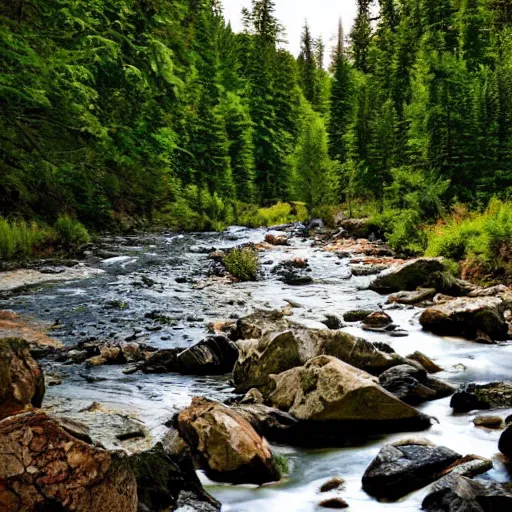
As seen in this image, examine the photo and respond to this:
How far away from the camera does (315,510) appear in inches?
150

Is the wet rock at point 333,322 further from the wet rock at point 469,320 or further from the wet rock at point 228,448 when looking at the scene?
the wet rock at point 228,448

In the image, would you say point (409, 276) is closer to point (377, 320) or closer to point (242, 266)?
point (377, 320)

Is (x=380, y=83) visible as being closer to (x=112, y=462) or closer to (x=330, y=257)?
(x=330, y=257)

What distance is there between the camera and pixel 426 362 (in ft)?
22.9

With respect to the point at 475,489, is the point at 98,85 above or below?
above

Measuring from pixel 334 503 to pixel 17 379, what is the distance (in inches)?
99.4

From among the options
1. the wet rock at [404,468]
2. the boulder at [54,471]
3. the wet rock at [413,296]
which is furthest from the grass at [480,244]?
the boulder at [54,471]

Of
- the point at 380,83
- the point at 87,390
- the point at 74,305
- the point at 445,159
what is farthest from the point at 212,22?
the point at 87,390

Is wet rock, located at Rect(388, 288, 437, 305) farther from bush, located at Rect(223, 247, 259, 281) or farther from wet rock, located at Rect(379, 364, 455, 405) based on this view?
wet rock, located at Rect(379, 364, 455, 405)

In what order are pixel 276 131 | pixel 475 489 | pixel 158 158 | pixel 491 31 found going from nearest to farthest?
pixel 475 489 → pixel 158 158 → pixel 491 31 → pixel 276 131

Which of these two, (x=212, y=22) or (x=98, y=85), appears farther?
(x=212, y=22)

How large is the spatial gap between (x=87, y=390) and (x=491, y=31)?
1767 inches

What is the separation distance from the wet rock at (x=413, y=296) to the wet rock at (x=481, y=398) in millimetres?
5461

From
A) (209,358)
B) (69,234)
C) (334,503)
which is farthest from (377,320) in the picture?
(69,234)
